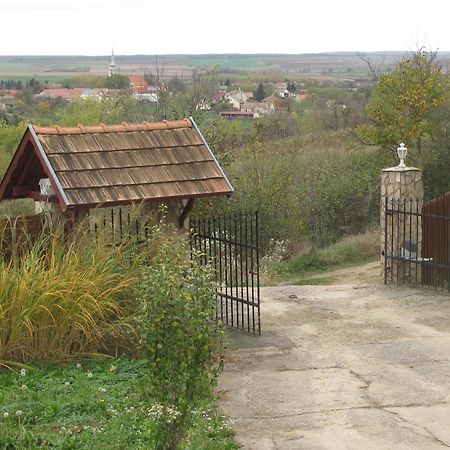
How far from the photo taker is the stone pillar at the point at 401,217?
15312mm

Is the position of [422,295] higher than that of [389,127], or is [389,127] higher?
[389,127]

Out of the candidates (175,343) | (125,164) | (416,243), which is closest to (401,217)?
(416,243)

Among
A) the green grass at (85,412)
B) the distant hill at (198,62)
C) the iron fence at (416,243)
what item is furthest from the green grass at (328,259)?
the distant hill at (198,62)

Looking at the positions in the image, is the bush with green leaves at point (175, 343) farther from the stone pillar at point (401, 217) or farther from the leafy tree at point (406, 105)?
the leafy tree at point (406, 105)

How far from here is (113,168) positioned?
1143cm

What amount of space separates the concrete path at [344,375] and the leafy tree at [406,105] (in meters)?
9.70

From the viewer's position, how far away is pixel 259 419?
843cm

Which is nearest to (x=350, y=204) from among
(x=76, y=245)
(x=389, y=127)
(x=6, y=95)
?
(x=389, y=127)

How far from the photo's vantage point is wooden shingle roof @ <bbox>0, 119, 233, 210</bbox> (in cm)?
1104

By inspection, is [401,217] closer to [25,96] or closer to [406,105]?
[406,105]

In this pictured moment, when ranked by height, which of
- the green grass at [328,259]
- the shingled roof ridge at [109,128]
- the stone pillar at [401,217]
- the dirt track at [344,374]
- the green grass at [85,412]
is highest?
the shingled roof ridge at [109,128]

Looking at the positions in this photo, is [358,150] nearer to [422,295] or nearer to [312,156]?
[312,156]

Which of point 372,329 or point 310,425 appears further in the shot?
point 372,329

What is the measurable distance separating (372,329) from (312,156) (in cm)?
1792
